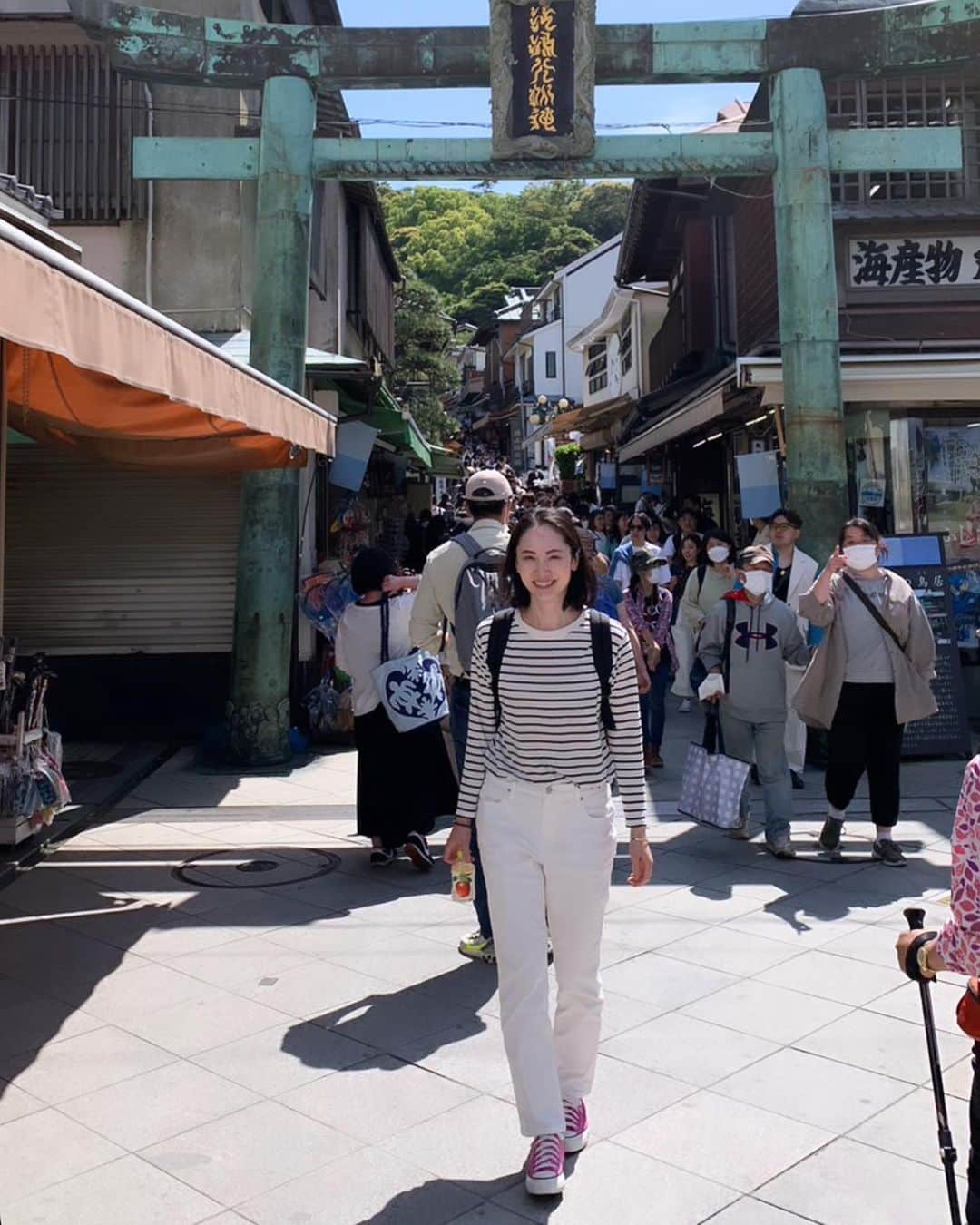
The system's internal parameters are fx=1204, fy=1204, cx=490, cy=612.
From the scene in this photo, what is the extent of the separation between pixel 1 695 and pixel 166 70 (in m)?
5.65

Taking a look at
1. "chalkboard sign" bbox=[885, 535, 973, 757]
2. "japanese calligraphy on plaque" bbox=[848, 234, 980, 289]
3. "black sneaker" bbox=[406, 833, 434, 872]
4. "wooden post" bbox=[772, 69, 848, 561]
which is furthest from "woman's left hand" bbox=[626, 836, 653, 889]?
"japanese calligraphy on plaque" bbox=[848, 234, 980, 289]

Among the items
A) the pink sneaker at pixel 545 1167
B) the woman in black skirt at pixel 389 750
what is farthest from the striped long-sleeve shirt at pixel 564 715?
the woman in black skirt at pixel 389 750

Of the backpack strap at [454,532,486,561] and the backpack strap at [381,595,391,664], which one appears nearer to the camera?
the backpack strap at [454,532,486,561]

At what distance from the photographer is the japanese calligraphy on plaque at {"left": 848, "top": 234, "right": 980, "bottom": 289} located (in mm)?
12164

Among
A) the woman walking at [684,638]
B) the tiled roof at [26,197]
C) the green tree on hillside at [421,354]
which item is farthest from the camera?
the green tree on hillside at [421,354]

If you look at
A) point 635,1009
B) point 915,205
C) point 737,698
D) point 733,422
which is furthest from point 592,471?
point 635,1009

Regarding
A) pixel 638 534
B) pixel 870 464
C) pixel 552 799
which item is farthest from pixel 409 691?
Result: pixel 870 464

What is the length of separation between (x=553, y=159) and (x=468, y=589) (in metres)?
5.94

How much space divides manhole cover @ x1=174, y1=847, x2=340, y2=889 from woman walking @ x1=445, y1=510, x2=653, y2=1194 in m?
3.21

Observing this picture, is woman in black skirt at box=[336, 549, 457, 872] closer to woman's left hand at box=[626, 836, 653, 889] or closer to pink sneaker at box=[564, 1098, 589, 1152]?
woman's left hand at box=[626, 836, 653, 889]

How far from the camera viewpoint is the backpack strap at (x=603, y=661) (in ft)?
12.3

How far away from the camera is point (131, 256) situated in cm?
1133

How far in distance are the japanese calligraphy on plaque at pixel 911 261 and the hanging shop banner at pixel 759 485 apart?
2.75 meters

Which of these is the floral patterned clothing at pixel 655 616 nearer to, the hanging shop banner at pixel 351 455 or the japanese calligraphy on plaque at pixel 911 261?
the hanging shop banner at pixel 351 455
